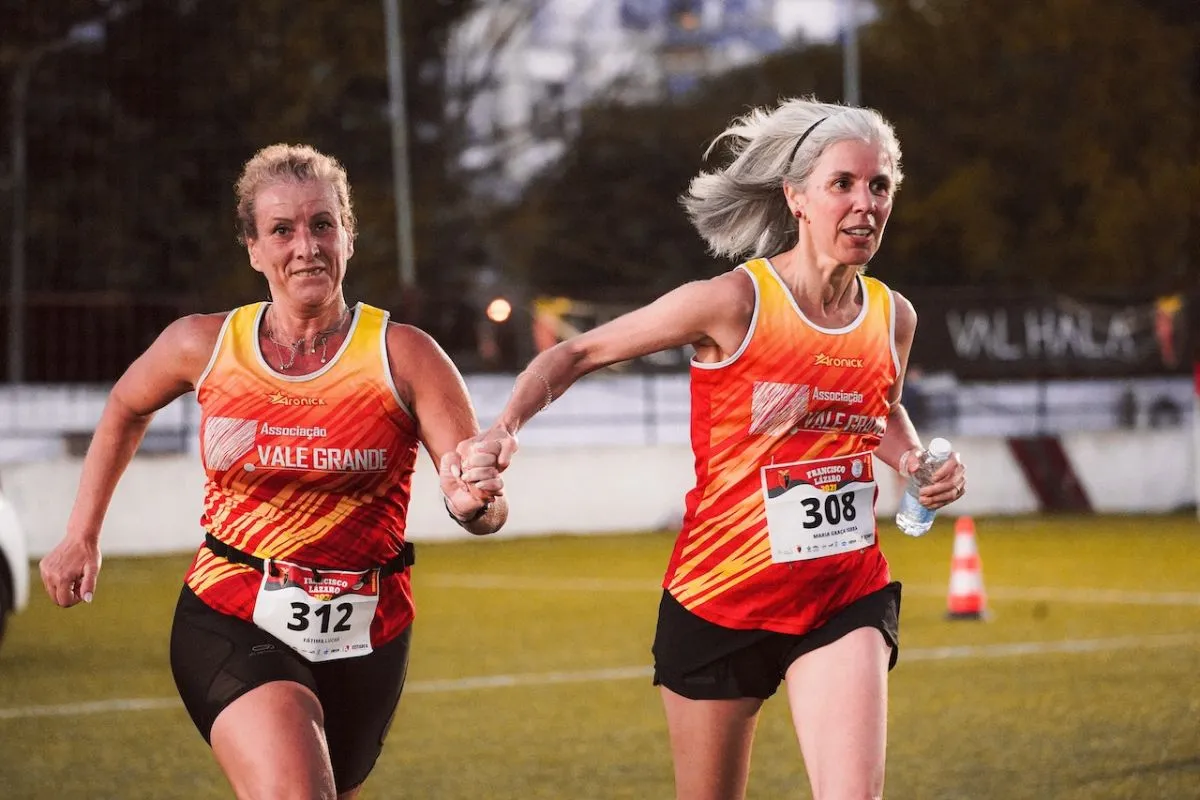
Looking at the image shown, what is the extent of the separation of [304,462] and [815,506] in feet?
4.07

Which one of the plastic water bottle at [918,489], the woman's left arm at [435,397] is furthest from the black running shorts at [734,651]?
the woman's left arm at [435,397]

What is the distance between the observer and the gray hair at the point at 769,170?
5281 mm

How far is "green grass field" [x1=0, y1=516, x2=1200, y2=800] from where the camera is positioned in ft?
28.2

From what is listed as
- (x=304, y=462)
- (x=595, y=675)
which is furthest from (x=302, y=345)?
(x=595, y=675)

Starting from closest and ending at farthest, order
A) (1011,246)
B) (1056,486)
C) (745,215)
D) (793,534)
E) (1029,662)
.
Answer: (793,534) → (745,215) → (1029,662) → (1056,486) → (1011,246)

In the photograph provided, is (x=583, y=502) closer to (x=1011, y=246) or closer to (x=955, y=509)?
(x=955, y=509)

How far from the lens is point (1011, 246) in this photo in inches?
1836

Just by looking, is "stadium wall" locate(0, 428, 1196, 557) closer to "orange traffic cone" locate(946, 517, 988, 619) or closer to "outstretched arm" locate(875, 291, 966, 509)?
"orange traffic cone" locate(946, 517, 988, 619)

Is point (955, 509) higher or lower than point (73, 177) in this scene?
lower

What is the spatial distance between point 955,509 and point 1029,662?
14365 millimetres

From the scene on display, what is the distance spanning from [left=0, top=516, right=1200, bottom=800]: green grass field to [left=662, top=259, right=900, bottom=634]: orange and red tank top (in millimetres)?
3199

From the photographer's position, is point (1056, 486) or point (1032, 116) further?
point (1032, 116)

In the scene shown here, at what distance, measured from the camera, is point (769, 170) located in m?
5.41

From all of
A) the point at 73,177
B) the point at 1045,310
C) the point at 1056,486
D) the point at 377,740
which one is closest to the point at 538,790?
the point at 377,740
